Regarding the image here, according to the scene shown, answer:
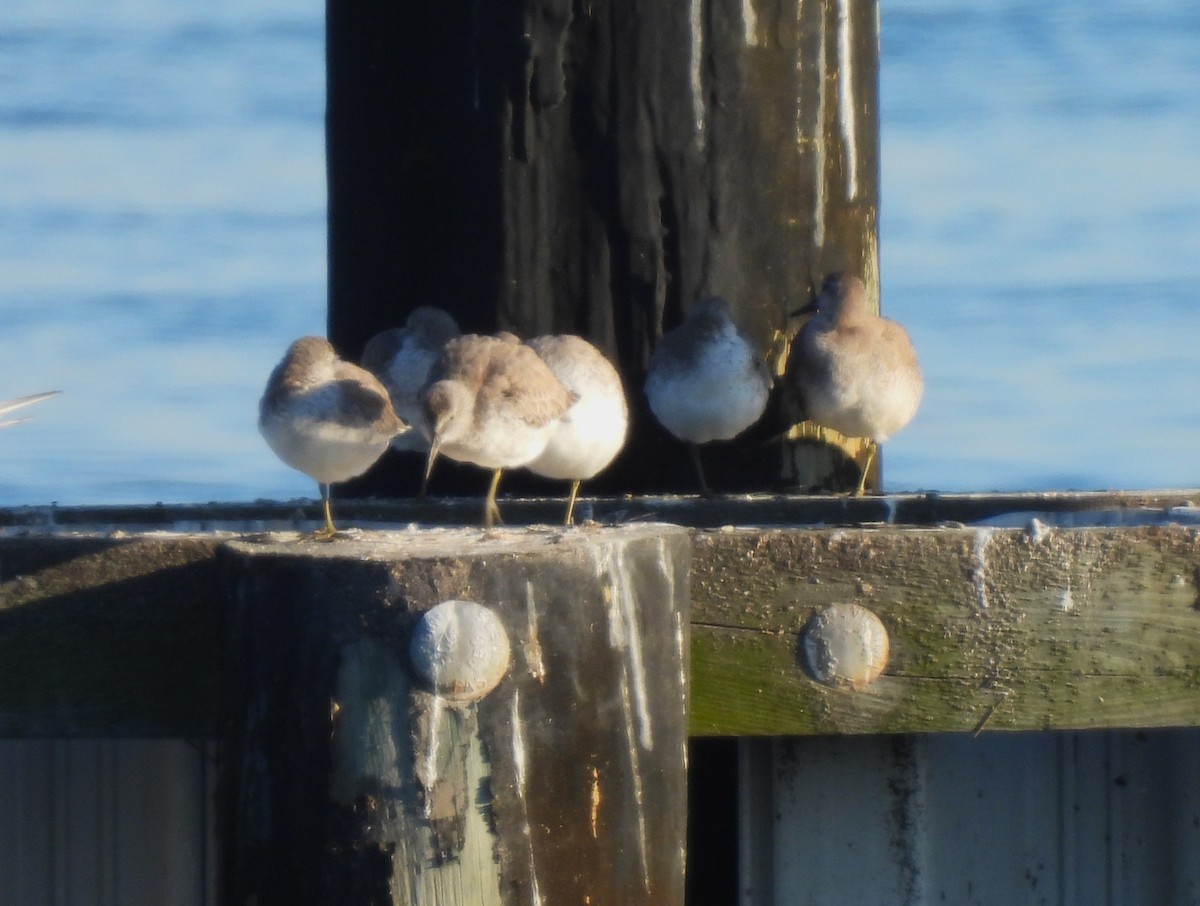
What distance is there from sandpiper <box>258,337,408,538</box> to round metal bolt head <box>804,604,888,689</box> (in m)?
1.51

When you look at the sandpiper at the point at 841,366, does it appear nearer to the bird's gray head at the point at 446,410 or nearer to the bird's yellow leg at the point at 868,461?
the bird's yellow leg at the point at 868,461

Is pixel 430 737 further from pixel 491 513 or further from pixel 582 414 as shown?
pixel 582 414

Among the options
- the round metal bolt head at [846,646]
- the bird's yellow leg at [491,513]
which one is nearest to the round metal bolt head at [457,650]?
the round metal bolt head at [846,646]

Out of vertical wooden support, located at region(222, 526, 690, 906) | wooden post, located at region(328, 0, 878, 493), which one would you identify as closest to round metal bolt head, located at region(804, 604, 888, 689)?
vertical wooden support, located at region(222, 526, 690, 906)

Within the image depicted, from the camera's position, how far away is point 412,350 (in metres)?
4.93

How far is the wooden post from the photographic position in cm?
432

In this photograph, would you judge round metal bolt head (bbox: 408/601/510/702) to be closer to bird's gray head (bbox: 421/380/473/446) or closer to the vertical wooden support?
the vertical wooden support

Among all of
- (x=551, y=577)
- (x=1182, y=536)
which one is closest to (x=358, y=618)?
(x=551, y=577)

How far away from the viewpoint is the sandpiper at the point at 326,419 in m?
4.15

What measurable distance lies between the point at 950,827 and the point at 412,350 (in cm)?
226

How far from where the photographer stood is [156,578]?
288 cm

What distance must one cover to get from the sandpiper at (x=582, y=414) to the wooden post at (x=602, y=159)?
171 millimetres

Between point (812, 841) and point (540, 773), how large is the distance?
2.68 ft

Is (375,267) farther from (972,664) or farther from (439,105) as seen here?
(972,664)
